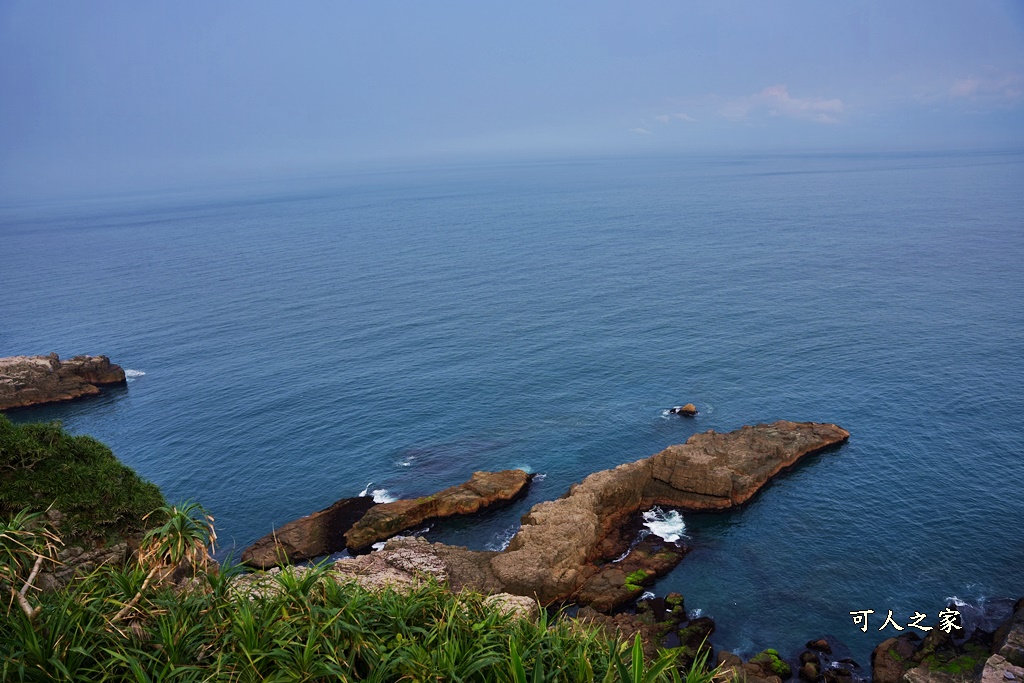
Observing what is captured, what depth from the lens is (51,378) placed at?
96.8 m

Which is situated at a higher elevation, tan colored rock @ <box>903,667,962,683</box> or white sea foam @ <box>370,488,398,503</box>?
white sea foam @ <box>370,488,398,503</box>

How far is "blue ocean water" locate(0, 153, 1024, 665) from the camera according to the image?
5950 centimetres

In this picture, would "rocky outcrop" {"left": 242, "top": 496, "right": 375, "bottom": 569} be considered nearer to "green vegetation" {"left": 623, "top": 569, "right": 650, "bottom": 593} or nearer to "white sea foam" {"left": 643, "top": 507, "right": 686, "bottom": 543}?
"green vegetation" {"left": 623, "top": 569, "right": 650, "bottom": 593}

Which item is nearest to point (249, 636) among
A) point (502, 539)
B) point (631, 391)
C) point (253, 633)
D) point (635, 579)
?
point (253, 633)

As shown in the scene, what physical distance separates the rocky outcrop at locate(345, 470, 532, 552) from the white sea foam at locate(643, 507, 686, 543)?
1333cm

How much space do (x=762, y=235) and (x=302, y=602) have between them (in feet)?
604

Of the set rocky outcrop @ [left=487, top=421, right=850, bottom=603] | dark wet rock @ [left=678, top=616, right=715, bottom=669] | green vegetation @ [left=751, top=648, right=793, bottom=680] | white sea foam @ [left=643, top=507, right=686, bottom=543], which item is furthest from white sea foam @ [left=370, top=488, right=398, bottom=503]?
green vegetation @ [left=751, top=648, right=793, bottom=680]

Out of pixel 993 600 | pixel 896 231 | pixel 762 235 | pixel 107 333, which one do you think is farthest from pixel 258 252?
pixel 993 600

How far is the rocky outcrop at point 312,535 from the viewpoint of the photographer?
199 ft

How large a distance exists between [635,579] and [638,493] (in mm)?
12558

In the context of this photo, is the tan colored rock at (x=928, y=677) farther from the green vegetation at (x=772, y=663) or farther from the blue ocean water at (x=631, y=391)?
the green vegetation at (x=772, y=663)

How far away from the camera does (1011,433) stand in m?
75.0

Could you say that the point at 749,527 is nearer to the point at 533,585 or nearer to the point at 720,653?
the point at 720,653

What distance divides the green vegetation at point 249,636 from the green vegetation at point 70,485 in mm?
8387
